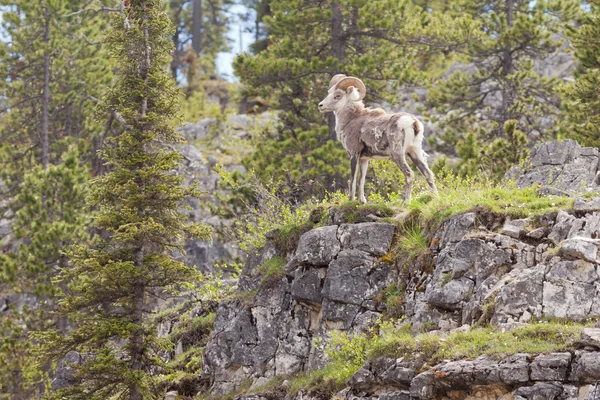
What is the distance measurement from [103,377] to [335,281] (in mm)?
5510

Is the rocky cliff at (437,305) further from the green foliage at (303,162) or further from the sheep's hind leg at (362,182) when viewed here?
the green foliage at (303,162)

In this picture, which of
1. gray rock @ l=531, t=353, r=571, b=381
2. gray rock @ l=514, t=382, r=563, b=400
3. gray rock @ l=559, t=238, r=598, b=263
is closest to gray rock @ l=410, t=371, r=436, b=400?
gray rock @ l=514, t=382, r=563, b=400

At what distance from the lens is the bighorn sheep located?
18031 mm

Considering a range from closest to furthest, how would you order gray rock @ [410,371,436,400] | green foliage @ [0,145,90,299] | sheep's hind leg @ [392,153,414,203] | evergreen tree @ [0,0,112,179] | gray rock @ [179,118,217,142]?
gray rock @ [410,371,436,400] < sheep's hind leg @ [392,153,414,203] < green foliage @ [0,145,90,299] < evergreen tree @ [0,0,112,179] < gray rock @ [179,118,217,142]

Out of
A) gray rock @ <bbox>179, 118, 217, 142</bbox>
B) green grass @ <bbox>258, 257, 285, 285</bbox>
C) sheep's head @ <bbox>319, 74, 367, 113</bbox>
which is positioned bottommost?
green grass @ <bbox>258, 257, 285, 285</bbox>

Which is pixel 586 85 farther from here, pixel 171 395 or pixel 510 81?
pixel 171 395

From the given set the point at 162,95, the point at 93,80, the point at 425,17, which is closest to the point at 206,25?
the point at 93,80

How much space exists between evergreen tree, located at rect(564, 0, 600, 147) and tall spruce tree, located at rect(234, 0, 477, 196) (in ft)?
16.0

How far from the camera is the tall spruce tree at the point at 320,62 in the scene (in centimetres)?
2953

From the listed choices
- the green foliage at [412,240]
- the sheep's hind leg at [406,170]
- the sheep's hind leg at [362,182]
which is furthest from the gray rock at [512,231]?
the sheep's hind leg at [362,182]

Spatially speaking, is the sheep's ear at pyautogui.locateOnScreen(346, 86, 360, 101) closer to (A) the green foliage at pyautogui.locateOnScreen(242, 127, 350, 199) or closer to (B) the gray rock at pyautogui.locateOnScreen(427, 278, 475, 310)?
(B) the gray rock at pyautogui.locateOnScreen(427, 278, 475, 310)

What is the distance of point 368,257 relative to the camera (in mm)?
17250

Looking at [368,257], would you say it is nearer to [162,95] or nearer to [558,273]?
[558,273]

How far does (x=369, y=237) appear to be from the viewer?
56.9 ft
